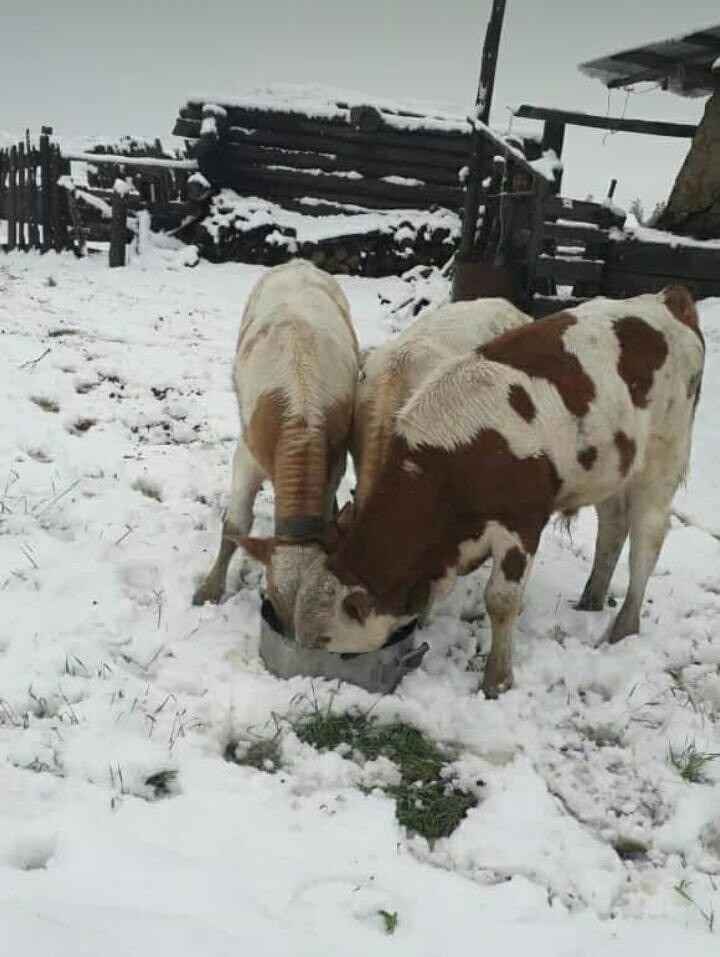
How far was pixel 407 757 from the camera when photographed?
318cm

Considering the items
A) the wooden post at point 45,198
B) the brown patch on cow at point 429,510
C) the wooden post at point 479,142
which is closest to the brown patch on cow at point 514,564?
the brown patch on cow at point 429,510

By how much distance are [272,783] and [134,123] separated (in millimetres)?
96691

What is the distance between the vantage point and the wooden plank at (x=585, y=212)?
891cm

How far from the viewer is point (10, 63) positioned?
104125mm

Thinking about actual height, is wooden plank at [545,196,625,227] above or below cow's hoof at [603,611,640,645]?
above

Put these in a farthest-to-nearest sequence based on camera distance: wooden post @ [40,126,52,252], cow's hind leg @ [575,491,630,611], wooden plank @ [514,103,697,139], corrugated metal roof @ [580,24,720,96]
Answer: wooden post @ [40,126,52,252] → corrugated metal roof @ [580,24,720,96] → wooden plank @ [514,103,697,139] → cow's hind leg @ [575,491,630,611]

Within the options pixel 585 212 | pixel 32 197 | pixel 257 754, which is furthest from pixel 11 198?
pixel 257 754

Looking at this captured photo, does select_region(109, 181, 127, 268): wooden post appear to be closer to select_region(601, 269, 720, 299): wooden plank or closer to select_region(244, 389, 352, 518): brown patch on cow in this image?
select_region(601, 269, 720, 299): wooden plank

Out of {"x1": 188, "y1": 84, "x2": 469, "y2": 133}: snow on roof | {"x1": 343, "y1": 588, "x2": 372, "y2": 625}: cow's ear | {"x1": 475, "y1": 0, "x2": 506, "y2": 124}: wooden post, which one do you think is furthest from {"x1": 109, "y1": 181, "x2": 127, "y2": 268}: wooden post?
{"x1": 343, "y1": 588, "x2": 372, "y2": 625}: cow's ear

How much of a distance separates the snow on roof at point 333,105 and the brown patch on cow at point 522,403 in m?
13.3

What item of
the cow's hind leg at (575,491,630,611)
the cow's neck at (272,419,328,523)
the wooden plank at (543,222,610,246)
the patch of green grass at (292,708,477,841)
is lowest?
the patch of green grass at (292,708,477,841)

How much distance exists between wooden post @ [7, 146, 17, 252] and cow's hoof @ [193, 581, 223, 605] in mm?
12432

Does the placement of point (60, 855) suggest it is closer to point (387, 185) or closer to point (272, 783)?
point (272, 783)

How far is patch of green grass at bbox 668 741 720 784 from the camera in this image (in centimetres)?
322
